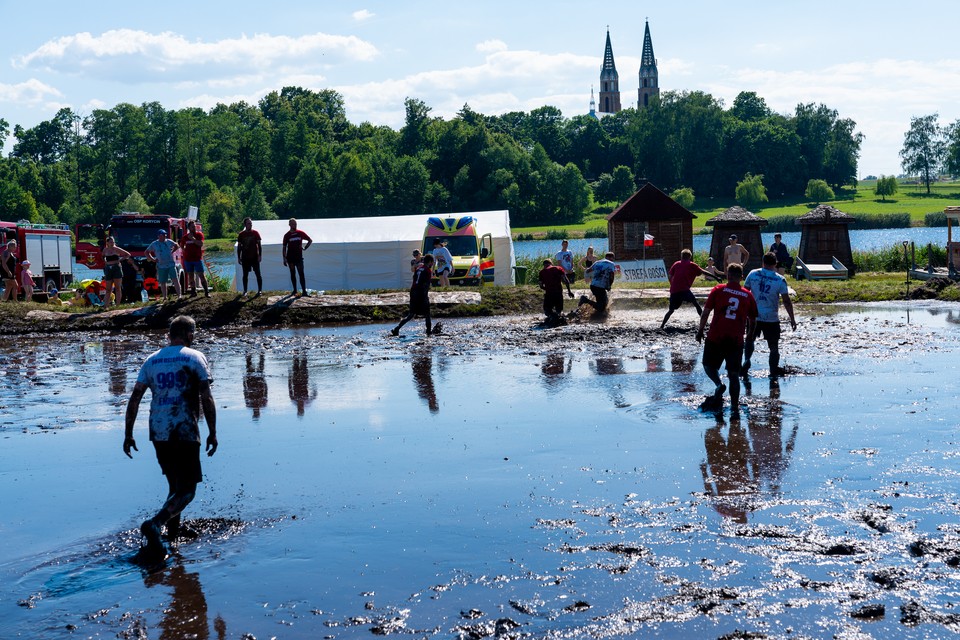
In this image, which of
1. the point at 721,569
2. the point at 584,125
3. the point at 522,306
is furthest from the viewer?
the point at 584,125

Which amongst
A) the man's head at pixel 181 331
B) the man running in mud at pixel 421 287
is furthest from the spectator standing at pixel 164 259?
the man's head at pixel 181 331

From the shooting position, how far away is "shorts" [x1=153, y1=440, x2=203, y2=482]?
26.9ft

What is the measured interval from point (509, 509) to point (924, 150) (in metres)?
193

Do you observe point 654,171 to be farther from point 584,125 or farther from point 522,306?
point 522,306

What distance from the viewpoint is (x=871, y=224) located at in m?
108

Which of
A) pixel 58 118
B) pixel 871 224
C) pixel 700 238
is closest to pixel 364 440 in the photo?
pixel 700 238

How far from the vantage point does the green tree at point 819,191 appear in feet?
465

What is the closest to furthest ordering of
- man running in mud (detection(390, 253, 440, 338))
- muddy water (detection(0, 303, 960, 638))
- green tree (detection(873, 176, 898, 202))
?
1. muddy water (detection(0, 303, 960, 638))
2. man running in mud (detection(390, 253, 440, 338))
3. green tree (detection(873, 176, 898, 202))

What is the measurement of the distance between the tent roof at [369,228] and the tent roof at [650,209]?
5981 mm

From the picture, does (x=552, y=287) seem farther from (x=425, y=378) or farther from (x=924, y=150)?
(x=924, y=150)

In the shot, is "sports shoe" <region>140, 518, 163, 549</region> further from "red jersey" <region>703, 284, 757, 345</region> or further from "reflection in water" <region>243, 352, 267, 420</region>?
"red jersey" <region>703, 284, 757, 345</region>

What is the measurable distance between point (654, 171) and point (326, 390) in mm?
144369

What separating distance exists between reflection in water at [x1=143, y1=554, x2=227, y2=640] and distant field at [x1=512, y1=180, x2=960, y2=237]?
10108cm

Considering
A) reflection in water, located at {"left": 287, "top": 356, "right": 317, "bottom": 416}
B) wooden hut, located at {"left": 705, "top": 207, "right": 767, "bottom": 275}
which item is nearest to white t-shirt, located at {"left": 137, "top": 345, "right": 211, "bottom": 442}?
reflection in water, located at {"left": 287, "top": 356, "right": 317, "bottom": 416}
